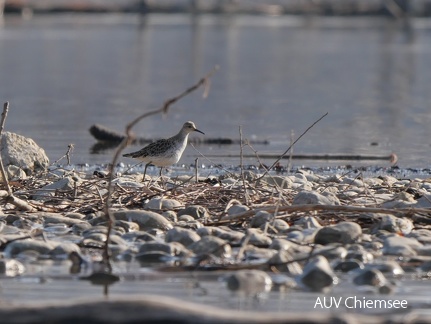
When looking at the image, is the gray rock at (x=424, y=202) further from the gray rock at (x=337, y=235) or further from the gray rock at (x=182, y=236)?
the gray rock at (x=182, y=236)

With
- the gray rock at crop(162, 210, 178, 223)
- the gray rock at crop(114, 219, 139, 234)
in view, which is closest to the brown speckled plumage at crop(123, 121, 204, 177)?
the gray rock at crop(162, 210, 178, 223)

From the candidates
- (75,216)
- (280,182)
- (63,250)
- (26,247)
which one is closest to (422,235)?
(280,182)

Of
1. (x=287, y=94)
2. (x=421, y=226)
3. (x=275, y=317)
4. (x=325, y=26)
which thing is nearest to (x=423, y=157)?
(x=421, y=226)

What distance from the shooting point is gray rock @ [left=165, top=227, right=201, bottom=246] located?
25.5 ft

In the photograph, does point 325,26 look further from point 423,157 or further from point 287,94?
point 423,157

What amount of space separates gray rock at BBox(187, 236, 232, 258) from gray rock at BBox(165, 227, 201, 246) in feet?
0.27

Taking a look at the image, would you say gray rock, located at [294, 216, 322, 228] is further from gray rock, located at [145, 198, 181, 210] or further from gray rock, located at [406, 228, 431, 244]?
gray rock, located at [145, 198, 181, 210]

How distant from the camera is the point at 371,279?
692 cm

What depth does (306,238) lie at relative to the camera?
7875mm

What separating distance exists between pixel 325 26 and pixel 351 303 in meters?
70.1

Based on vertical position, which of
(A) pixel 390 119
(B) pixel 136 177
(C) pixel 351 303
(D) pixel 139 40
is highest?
(D) pixel 139 40

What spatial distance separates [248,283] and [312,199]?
1970mm

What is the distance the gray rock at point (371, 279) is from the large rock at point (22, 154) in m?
5.54

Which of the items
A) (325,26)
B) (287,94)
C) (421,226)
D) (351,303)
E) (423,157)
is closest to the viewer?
(351,303)
